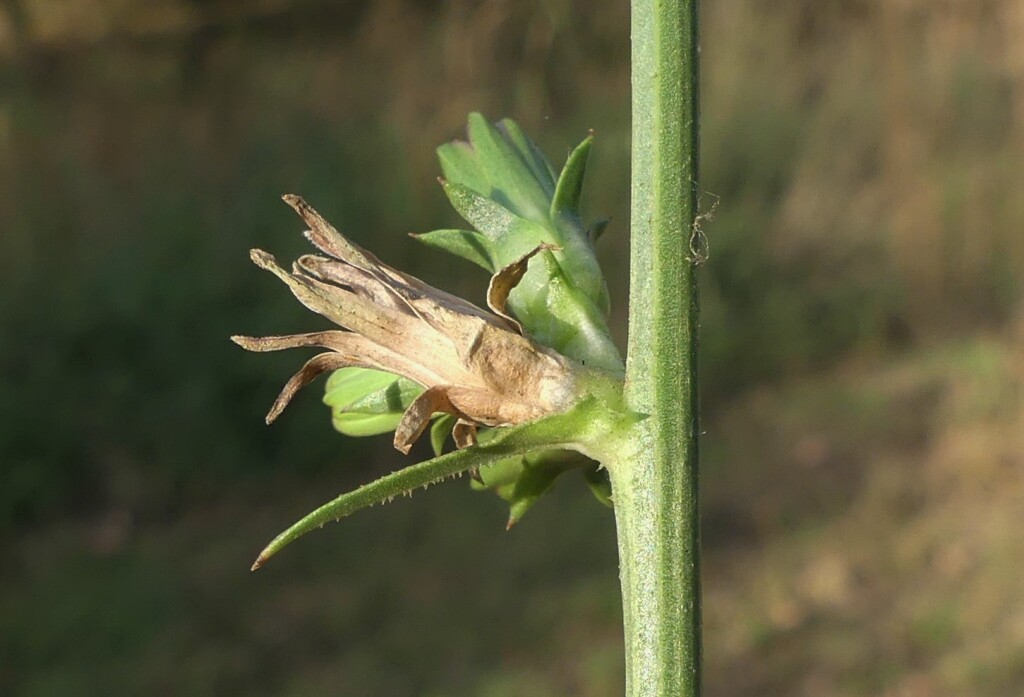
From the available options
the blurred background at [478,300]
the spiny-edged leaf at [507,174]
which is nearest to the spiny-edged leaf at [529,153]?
the spiny-edged leaf at [507,174]

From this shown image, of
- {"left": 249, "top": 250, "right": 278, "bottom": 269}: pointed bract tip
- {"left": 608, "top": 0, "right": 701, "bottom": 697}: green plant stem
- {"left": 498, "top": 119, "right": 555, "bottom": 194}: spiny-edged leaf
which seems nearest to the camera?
{"left": 608, "top": 0, "right": 701, "bottom": 697}: green plant stem

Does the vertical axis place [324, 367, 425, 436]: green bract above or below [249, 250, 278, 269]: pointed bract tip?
below

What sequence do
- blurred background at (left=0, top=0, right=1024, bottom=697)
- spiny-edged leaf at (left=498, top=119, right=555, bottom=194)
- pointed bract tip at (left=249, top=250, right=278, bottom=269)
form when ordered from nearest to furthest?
pointed bract tip at (left=249, top=250, right=278, bottom=269) < spiny-edged leaf at (left=498, top=119, right=555, bottom=194) < blurred background at (left=0, top=0, right=1024, bottom=697)

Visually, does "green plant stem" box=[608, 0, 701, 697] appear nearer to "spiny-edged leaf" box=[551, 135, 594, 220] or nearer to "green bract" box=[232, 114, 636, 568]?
"green bract" box=[232, 114, 636, 568]

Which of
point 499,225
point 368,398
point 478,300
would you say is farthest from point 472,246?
point 478,300

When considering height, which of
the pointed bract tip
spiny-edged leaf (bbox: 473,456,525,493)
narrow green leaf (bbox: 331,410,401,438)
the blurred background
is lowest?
spiny-edged leaf (bbox: 473,456,525,493)

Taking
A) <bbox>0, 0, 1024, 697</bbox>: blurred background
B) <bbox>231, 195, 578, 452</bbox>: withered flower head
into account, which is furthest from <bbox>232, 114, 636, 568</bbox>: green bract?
<bbox>0, 0, 1024, 697</bbox>: blurred background

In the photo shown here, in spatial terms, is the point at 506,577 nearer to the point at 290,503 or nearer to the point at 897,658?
the point at 290,503

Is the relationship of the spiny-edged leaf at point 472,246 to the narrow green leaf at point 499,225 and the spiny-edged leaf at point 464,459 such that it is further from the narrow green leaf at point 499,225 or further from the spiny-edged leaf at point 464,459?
the spiny-edged leaf at point 464,459

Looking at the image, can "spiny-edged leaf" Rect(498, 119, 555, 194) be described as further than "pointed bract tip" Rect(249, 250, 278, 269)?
Yes
